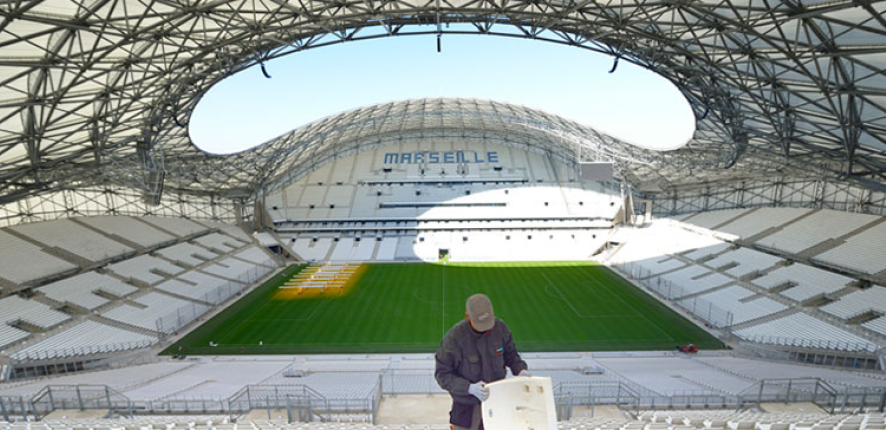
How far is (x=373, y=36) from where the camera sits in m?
18.3

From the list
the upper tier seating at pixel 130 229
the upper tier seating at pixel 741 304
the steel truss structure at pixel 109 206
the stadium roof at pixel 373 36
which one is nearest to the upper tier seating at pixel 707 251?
the upper tier seating at pixel 741 304

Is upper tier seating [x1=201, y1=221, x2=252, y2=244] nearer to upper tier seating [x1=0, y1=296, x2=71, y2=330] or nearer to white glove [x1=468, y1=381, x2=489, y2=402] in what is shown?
upper tier seating [x1=0, y1=296, x2=71, y2=330]

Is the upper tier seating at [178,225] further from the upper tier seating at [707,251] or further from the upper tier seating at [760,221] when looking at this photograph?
the upper tier seating at [760,221]

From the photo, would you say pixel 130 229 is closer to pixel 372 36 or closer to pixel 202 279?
pixel 202 279

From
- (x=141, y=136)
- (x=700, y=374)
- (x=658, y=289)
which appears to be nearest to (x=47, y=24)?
(x=141, y=136)

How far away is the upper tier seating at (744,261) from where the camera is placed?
101 feet

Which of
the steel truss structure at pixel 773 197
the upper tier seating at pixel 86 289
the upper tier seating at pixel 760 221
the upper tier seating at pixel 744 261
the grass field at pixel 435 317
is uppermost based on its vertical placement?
the steel truss structure at pixel 773 197

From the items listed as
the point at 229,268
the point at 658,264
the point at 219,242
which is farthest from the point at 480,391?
the point at 219,242

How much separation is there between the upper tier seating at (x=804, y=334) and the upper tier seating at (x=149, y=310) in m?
36.4

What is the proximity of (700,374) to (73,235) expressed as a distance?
44006mm

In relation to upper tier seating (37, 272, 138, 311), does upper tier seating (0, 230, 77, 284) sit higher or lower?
higher

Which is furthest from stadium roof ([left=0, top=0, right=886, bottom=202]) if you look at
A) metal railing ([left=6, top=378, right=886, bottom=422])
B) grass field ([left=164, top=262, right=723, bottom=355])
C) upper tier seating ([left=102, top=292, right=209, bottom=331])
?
grass field ([left=164, top=262, right=723, bottom=355])

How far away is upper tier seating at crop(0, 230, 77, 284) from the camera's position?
1015 inches

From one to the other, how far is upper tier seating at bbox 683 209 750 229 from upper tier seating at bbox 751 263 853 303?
13263mm
